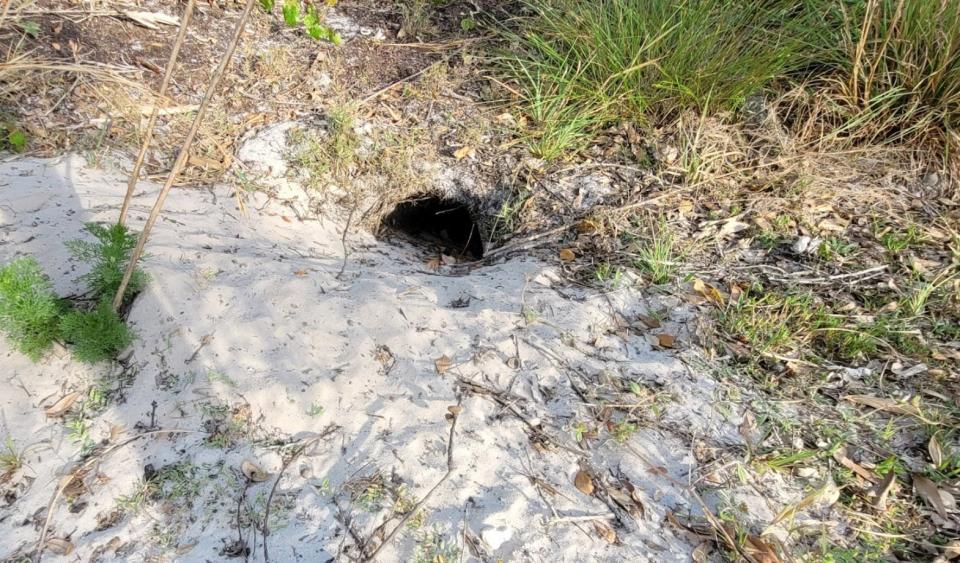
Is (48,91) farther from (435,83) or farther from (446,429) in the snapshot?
(446,429)

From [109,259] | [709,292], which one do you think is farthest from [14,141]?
[709,292]

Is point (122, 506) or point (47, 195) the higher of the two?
point (47, 195)

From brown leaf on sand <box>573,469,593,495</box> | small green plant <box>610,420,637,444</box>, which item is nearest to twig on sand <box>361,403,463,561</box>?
brown leaf on sand <box>573,469,593,495</box>

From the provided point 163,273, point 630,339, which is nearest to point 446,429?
point 630,339

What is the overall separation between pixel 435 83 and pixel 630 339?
2329 mm

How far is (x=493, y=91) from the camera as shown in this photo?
367 cm

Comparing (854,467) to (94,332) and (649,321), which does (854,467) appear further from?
(94,332)

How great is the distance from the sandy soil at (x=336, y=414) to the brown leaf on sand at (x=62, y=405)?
17 mm

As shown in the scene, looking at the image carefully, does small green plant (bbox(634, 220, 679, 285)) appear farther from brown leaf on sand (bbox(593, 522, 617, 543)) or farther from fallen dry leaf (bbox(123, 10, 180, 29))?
fallen dry leaf (bbox(123, 10, 180, 29))

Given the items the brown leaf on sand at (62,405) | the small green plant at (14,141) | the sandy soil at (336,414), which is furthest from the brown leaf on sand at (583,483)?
the small green plant at (14,141)

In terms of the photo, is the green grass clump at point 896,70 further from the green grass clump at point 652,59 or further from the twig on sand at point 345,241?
the twig on sand at point 345,241

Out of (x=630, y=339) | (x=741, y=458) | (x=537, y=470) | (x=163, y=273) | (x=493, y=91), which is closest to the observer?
(x=537, y=470)

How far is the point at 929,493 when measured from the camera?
192 cm

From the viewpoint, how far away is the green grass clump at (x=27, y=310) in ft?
5.73
